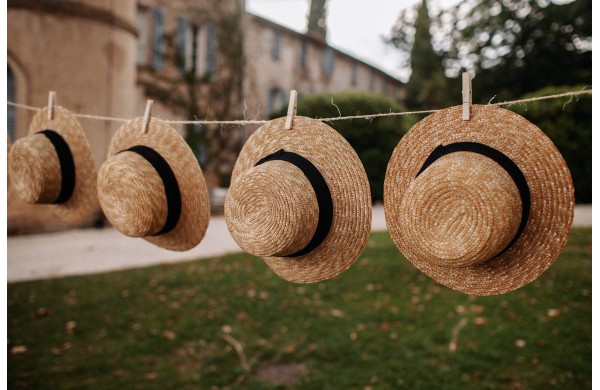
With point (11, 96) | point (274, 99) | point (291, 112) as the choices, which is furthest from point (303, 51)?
point (291, 112)

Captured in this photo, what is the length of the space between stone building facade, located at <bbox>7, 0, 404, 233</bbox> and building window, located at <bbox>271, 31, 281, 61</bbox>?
1.8 inches

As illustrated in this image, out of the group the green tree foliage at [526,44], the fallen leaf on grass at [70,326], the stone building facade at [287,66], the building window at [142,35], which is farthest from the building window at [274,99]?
the fallen leaf on grass at [70,326]

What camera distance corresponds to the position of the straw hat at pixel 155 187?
2547 millimetres

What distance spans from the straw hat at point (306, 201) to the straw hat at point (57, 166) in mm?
1395

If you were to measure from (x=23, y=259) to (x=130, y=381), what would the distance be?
5637 mm

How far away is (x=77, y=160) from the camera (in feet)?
10.4

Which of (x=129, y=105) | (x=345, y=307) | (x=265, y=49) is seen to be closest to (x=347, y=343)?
(x=345, y=307)

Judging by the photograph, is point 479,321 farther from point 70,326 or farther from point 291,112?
point 70,326

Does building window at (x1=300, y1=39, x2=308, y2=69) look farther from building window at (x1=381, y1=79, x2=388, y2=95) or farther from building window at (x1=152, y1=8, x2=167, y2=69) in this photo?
building window at (x1=152, y1=8, x2=167, y2=69)

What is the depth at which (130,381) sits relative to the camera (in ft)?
14.9

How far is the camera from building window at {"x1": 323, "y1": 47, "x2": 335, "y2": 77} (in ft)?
85.5

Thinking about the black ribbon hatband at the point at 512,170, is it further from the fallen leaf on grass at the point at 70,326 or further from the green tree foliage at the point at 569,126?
the green tree foliage at the point at 569,126

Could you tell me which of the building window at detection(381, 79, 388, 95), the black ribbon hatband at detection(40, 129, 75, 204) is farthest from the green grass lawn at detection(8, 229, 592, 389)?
the building window at detection(381, 79, 388, 95)

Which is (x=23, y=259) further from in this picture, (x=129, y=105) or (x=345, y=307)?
(x=345, y=307)
